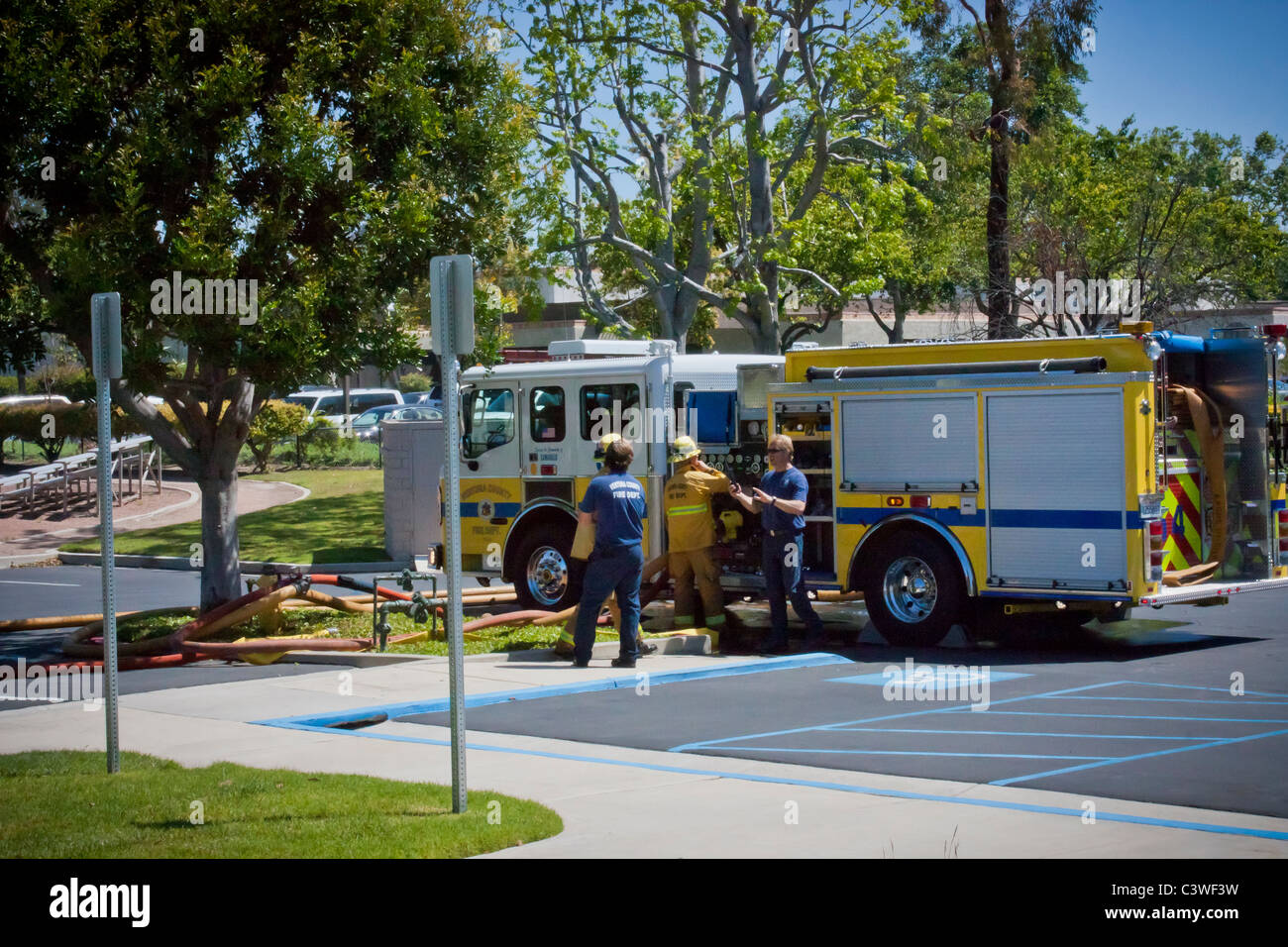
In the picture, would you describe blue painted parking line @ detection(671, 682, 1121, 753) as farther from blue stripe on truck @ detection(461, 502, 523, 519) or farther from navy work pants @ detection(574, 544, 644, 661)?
blue stripe on truck @ detection(461, 502, 523, 519)

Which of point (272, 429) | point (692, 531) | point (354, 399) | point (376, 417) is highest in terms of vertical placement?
point (354, 399)

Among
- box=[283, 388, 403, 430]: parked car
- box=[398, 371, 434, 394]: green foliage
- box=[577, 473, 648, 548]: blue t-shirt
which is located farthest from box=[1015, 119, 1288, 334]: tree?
box=[398, 371, 434, 394]: green foliage

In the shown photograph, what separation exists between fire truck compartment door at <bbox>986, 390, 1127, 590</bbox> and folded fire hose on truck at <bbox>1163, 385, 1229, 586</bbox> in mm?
1347

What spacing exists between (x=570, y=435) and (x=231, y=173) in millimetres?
4416

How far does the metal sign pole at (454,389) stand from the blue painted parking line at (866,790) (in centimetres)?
163

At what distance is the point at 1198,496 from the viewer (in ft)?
46.0

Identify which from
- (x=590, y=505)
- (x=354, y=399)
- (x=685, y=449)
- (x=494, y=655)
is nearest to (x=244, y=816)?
(x=590, y=505)

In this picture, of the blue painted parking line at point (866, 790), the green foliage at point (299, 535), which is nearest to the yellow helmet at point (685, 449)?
the blue painted parking line at point (866, 790)

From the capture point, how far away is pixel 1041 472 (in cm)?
1327

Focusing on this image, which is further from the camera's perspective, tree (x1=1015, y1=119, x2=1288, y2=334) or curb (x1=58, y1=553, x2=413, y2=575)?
tree (x1=1015, y1=119, x2=1288, y2=334)

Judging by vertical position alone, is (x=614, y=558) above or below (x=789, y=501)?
below

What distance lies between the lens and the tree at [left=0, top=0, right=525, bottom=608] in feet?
45.5

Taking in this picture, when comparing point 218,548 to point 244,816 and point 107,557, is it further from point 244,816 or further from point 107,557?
point 244,816
